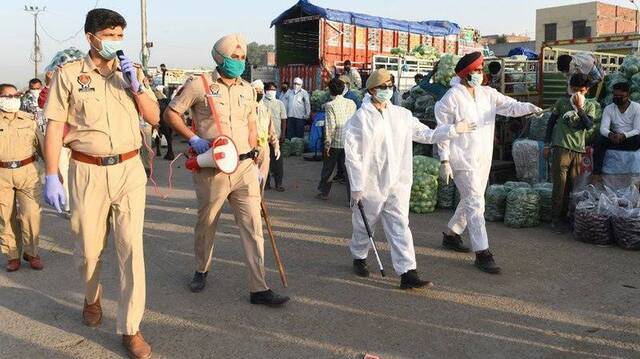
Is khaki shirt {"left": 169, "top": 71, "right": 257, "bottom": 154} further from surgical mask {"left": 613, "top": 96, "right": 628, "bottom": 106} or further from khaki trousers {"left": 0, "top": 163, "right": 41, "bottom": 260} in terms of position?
surgical mask {"left": 613, "top": 96, "right": 628, "bottom": 106}

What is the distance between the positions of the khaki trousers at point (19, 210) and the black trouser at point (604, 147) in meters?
6.78

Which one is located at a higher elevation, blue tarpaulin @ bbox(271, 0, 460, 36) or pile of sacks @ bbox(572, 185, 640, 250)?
blue tarpaulin @ bbox(271, 0, 460, 36)

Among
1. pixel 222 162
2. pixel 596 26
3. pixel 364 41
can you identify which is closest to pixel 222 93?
pixel 222 162

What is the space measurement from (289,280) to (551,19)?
144ft

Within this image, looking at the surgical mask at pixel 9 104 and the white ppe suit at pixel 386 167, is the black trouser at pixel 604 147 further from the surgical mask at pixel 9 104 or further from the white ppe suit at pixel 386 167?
the surgical mask at pixel 9 104

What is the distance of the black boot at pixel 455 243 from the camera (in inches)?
262

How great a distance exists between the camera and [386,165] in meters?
5.40

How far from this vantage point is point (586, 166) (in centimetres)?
837

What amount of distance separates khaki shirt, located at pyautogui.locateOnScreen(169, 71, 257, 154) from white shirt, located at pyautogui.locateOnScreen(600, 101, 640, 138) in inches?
195

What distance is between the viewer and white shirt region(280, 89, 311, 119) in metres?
16.9

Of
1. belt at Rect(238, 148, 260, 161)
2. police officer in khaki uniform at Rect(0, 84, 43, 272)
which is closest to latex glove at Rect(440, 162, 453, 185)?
belt at Rect(238, 148, 260, 161)

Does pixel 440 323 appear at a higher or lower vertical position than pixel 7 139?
lower

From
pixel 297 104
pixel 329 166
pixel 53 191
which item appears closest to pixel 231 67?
pixel 53 191

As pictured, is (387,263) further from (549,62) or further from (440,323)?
(549,62)
